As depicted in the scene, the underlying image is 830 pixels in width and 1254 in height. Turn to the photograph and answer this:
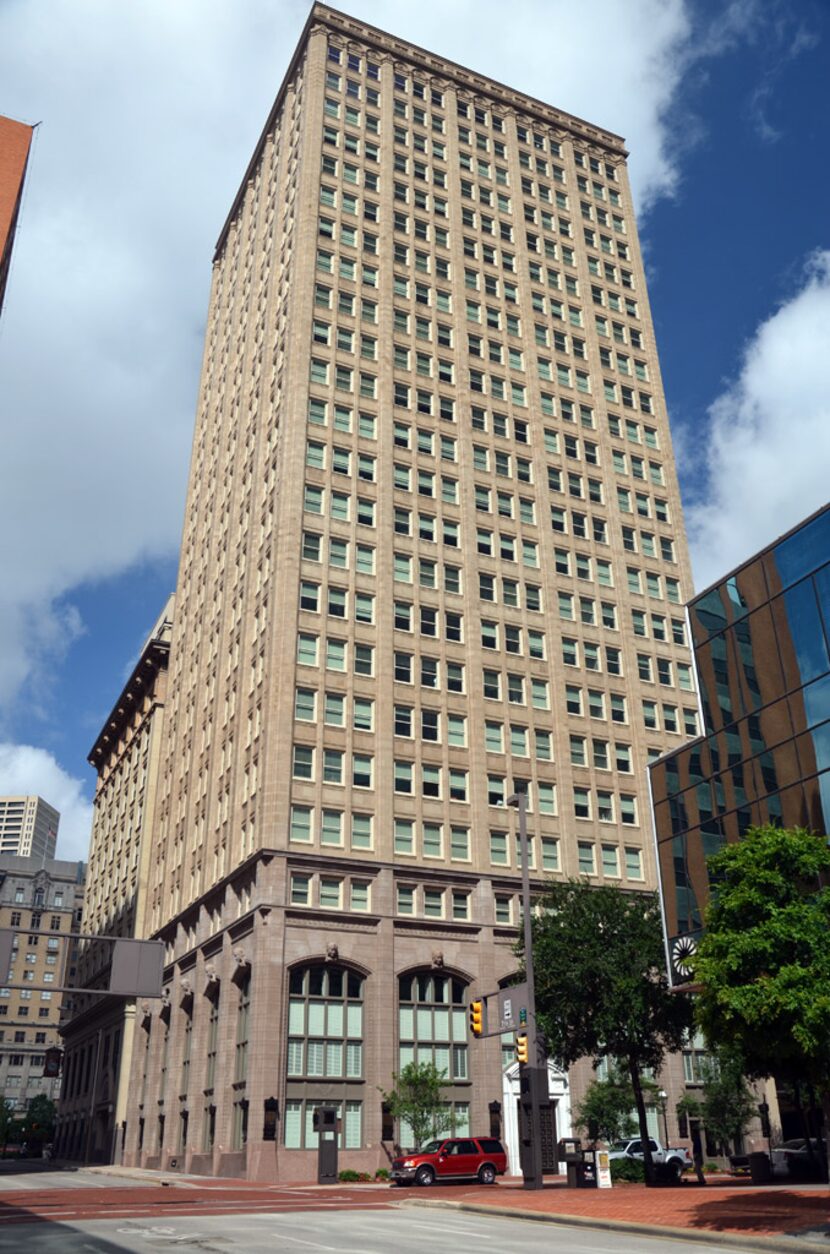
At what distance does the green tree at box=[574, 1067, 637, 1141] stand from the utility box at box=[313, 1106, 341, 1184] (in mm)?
13133

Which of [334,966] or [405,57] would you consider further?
[405,57]

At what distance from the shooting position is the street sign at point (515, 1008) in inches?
1426

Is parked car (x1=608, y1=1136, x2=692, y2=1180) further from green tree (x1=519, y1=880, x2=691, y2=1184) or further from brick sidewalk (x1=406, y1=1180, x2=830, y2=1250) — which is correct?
brick sidewalk (x1=406, y1=1180, x2=830, y2=1250)

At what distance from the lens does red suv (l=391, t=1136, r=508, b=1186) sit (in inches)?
1663

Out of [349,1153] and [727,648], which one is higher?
[727,648]

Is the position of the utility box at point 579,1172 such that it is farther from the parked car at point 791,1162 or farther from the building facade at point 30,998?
the building facade at point 30,998

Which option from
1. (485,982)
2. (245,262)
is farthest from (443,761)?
(245,262)

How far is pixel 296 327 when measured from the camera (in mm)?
68875

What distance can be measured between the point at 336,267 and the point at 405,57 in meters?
25.1

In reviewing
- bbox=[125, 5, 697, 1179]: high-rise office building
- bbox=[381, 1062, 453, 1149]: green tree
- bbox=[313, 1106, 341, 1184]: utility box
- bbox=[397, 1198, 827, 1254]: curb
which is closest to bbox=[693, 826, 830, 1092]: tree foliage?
bbox=[397, 1198, 827, 1254]: curb

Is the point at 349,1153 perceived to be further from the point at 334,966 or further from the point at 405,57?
the point at 405,57

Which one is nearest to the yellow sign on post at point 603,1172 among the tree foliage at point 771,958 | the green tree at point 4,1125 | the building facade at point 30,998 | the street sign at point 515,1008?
the street sign at point 515,1008

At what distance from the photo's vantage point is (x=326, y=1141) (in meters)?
48.1

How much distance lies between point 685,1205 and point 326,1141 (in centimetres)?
2498
